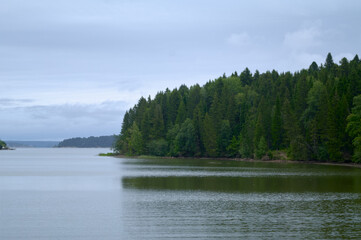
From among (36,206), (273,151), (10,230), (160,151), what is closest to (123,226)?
(10,230)

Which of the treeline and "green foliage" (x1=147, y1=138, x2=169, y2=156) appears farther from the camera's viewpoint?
"green foliage" (x1=147, y1=138, x2=169, y2=156)

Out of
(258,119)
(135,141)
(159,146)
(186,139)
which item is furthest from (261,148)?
(135,141)

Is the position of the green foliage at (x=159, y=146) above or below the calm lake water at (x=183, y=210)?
above

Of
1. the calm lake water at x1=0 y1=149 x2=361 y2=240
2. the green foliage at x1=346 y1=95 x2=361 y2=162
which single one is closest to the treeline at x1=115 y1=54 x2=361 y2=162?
A: the green foliage at x1=346 y1=95 x2=361 y2=162

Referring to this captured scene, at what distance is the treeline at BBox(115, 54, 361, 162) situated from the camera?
106 metres

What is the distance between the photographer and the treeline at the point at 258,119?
106 metres

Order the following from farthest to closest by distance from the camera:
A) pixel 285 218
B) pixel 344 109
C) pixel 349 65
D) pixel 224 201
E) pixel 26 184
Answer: pixel 349 65
pixel 344 109
pixel 26 184
pixel 224 201
pixel 285 218

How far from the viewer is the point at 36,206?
4128 centimetres

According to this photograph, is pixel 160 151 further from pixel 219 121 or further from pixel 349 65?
pixel 349 65

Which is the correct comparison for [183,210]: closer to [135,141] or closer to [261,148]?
[261,148]

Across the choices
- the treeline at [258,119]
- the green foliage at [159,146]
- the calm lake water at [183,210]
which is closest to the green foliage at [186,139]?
the treeline at [258,119]

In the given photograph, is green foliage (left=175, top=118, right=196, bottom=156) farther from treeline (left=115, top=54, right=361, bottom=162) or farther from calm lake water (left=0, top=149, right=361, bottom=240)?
calm lake water (left=0, top=149, right=361, bottom=240)

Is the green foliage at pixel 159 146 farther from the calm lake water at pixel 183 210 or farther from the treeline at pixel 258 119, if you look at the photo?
the calm lake water at pixel 183 210

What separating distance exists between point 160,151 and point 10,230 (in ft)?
437
